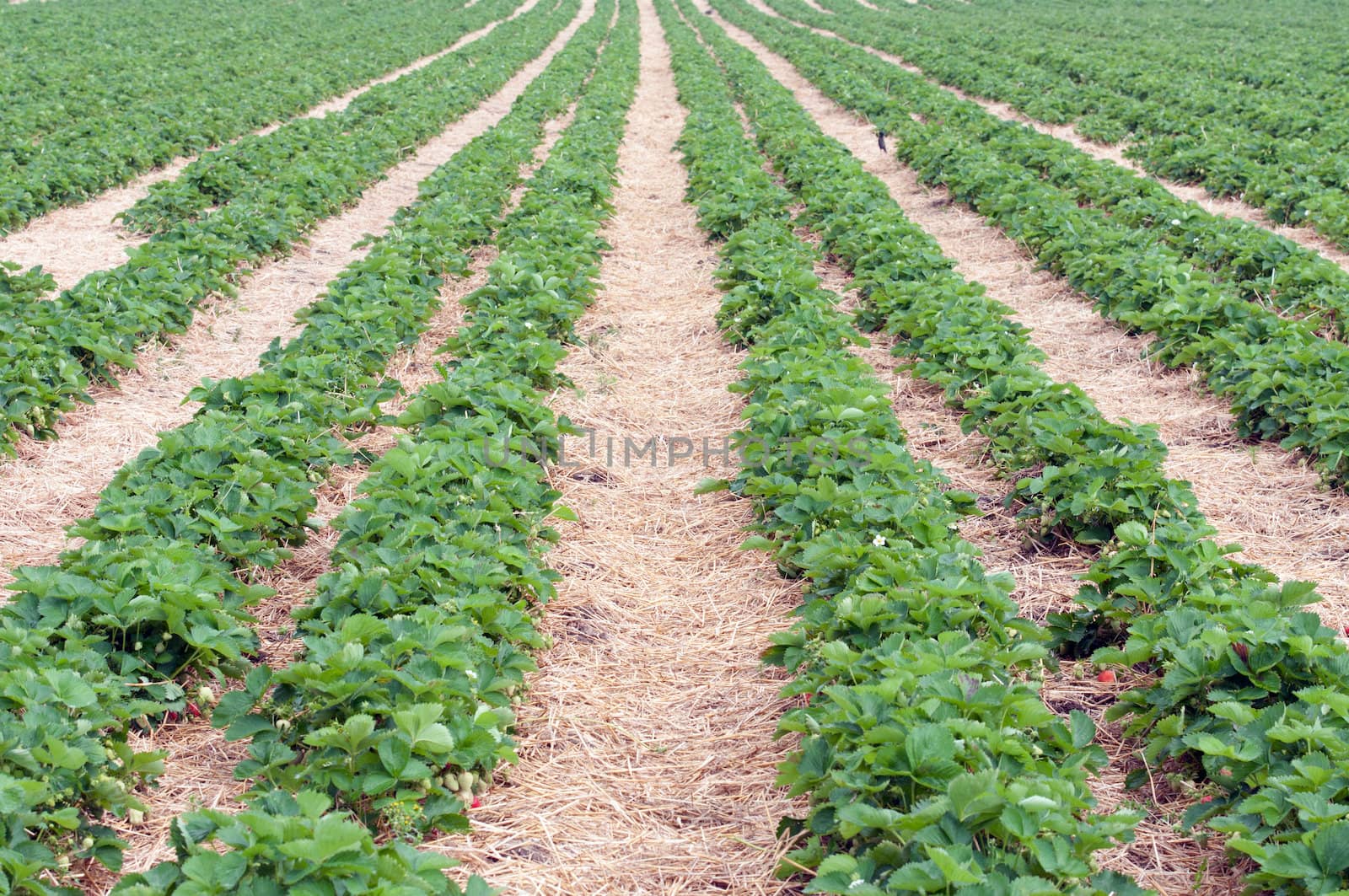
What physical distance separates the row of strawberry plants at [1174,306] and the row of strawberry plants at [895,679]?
226 centimetres

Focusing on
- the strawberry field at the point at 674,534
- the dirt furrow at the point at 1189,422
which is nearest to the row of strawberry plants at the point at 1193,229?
the strawberry field at the point at 674,534

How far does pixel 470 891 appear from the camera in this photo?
9.82ft

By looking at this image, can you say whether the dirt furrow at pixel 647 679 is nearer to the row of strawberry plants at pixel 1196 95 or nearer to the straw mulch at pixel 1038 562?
the straw mulch at pixel 1038 562

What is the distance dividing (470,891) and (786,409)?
3438 mm

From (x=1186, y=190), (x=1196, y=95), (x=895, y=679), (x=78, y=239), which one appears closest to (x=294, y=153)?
(x=78, y=239)

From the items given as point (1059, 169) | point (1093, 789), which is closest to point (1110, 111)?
point (1059, 169)

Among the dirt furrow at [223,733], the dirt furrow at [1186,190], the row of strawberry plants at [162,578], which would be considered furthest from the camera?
the dirt furrow at [1186,190]

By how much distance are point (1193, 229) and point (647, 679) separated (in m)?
7.52

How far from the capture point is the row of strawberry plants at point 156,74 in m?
13.1

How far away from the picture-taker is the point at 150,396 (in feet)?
24.0

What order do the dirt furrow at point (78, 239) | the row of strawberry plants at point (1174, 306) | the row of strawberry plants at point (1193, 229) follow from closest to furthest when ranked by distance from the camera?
1. the row of strawberry plants at point (1174, 306)
2. the row of strawberry plants at point (1193, 229)
3. the dirt furrow at point (78, 239)

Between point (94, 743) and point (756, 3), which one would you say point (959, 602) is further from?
point (756, 3)

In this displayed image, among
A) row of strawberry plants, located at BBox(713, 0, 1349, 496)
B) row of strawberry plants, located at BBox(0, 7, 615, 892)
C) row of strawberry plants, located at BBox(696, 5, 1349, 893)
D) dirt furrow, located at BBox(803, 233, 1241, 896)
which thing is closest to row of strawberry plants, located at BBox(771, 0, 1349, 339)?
row of strawberry plants, located at BBox(713, 0, 1349, 496)

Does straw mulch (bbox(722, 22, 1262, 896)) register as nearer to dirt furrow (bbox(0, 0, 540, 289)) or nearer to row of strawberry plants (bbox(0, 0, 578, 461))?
row of strawberry plants (bbox(0, 0, 578, 461))
